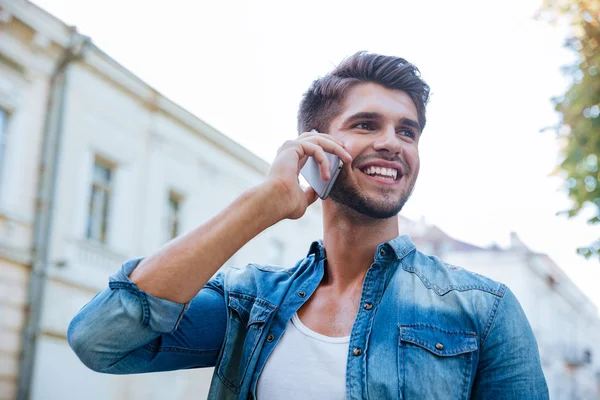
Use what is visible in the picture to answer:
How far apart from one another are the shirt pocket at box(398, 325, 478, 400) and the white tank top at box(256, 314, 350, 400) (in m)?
0.18

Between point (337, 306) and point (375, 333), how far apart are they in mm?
244

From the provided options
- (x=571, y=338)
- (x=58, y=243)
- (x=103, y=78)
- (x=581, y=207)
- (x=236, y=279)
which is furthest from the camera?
(x=571, y=338)

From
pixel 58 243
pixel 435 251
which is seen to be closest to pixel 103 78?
pixel 58 243

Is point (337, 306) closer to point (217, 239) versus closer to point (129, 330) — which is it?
point (217, 239)

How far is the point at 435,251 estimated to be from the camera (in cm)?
3666

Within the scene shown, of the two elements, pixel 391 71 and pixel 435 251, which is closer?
pixel 391 71

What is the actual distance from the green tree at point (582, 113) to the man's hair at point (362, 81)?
448 cm

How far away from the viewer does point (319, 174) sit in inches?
90.6

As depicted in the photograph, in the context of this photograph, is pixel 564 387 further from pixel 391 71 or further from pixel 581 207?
pixel 391 71

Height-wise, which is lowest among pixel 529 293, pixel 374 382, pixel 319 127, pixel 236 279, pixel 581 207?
pixel 374 382

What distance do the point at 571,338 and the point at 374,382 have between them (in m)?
45.8

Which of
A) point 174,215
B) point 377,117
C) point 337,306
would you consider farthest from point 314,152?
point 174,215

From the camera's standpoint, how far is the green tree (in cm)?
668

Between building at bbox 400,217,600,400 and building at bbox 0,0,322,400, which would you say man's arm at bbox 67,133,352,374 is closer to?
building at bbox 0,0,322,400
